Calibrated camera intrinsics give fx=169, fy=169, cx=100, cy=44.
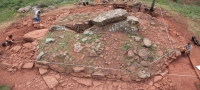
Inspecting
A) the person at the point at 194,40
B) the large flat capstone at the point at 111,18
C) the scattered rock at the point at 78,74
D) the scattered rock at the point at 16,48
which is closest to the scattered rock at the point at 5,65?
the scattered rock at the point at 16,48

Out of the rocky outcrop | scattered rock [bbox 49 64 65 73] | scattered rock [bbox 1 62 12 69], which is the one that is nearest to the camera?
scattered rock [bbox 49 64 65 73]

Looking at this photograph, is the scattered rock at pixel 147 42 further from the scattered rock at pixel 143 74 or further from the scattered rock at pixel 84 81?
the scattered rock at pixel 84 81

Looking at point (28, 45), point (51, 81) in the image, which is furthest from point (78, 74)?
point (28, 45)

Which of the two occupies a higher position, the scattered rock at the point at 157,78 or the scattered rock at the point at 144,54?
the scattered rock at the point at 144,54

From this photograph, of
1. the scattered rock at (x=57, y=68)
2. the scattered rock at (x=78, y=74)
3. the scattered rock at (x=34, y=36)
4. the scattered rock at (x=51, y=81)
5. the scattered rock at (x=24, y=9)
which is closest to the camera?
the scattered rock at (x=51, y=81)

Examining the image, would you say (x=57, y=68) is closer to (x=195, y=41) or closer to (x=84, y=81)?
(x=84, y=81)

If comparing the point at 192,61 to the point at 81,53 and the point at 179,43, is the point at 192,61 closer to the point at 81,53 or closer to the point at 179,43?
the point at 179,43

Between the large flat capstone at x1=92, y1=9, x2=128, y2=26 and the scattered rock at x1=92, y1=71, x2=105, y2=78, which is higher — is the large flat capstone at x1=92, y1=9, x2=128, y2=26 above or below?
above

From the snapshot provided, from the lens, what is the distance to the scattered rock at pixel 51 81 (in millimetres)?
6283

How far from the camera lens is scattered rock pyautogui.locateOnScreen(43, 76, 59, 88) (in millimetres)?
6283

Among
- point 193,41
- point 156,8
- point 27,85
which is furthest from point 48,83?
point 156,8

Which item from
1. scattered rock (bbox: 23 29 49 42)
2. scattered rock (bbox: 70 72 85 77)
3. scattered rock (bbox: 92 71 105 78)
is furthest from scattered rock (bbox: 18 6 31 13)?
scattered rock (bbox: 92 71 105 78)

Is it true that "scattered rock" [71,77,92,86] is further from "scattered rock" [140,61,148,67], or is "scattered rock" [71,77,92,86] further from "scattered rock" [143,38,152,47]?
"scattered rock" [143,38,152,47]

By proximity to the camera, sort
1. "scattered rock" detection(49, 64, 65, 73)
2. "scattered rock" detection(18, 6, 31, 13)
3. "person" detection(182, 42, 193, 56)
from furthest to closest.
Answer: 1. "scattered rock" detection(18, 6, 31, 13)
2. "person" detection(182, 42, 193, 56)
3. "scattered rock" detection(49, 64, 65, 73)
